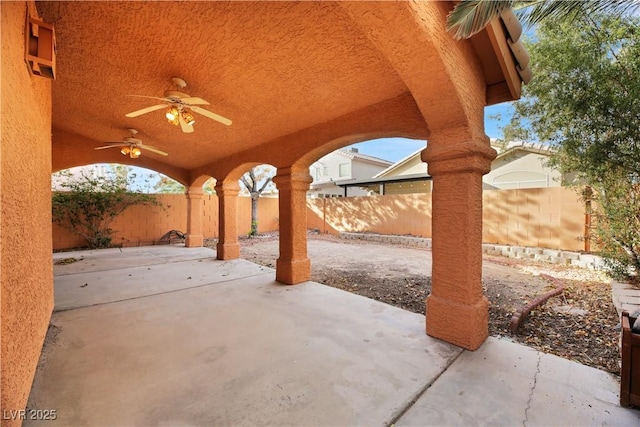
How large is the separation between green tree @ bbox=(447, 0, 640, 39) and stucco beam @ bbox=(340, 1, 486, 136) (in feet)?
0.37

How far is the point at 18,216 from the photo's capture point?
1553 millimetres

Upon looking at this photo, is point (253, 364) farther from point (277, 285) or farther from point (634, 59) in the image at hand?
point (634, 59)

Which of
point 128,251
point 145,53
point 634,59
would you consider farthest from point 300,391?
point 128,251

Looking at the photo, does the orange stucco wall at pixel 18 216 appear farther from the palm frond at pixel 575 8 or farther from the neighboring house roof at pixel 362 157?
the neighboring house roof at pixel 362 157

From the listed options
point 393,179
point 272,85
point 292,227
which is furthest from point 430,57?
point 393,179

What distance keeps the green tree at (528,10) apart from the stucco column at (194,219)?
823cm

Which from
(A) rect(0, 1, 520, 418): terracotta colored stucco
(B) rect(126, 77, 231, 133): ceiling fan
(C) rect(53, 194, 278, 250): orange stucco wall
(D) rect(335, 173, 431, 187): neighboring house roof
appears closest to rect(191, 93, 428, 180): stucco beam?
(A) rect(0, 1, 520, 418): terracotta colored stucco

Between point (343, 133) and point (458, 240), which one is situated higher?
point (343, 133)

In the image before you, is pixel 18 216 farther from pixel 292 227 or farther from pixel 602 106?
pixel 602 106

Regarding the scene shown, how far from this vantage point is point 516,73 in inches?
99.0

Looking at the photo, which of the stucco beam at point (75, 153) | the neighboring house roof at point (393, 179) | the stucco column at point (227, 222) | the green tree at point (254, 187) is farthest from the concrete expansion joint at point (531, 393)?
the green tree at point (254, 187)

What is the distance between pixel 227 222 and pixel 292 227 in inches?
116

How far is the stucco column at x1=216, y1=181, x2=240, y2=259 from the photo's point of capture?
22.0 ft

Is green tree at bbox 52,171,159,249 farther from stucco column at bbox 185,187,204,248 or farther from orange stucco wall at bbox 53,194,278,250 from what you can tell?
stucco column at bbox 185,187,204,248
